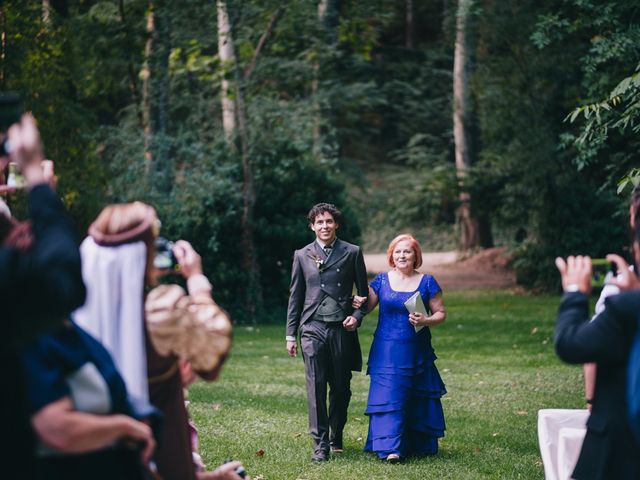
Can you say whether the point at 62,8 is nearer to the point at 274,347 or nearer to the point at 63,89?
the point at 63,89

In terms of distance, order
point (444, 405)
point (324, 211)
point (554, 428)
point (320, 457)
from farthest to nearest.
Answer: point (444, 405) → point (324, 211) → point (320, 457) → point (554, 428)

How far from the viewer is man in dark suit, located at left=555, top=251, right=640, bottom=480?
4.28 m

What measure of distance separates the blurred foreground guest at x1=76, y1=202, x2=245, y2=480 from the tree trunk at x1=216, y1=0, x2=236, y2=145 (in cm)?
1692

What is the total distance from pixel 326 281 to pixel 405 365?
3.48ft

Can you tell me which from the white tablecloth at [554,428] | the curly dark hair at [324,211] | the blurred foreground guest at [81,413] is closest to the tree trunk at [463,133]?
the curly dark hair at [324,211]

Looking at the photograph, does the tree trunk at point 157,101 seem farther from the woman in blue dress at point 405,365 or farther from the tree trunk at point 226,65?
the woman in blue dress at point 405,365

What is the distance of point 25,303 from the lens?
3.27m

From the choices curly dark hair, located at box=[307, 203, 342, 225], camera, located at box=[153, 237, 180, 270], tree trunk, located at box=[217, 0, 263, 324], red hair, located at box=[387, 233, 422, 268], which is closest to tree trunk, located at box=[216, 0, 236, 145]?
tree trunk, located at box=[217, 0, 263, 324]

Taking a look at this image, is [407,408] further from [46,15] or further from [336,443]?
[46,15]

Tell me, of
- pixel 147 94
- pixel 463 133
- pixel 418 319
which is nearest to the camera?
pixel 418 319

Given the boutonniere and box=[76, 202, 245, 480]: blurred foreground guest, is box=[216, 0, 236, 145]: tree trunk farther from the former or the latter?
box=[76, 202, 245, 480]: blurred foreground guest

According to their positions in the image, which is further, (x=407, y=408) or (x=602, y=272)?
(x=407, y=408)

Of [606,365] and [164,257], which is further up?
[164,257]

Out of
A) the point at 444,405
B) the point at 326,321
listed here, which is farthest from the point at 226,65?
the point at 326,321
